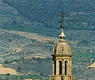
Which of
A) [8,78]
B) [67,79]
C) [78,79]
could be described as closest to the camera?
[67,79]

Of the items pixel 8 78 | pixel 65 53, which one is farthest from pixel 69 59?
pixel 8 78

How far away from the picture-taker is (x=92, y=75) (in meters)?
188

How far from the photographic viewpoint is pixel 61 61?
3522 centimetres

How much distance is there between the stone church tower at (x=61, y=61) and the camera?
34844 mm

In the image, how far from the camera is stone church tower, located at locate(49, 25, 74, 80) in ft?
114

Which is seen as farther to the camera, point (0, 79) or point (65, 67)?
point (0, 79)

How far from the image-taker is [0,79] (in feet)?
589

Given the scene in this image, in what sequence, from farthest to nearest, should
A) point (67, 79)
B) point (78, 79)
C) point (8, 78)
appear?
point (8, 78)
point (78, 79)
point (67, 79)

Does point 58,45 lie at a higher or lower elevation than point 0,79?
lower

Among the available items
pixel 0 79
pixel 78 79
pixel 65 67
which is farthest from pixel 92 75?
pixel 65 67

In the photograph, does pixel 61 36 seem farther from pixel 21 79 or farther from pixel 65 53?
pixel 21 79

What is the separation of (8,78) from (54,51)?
528 ft

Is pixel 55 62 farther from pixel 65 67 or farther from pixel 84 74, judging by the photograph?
pixel 84 74

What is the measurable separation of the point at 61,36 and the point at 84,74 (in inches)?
6435
